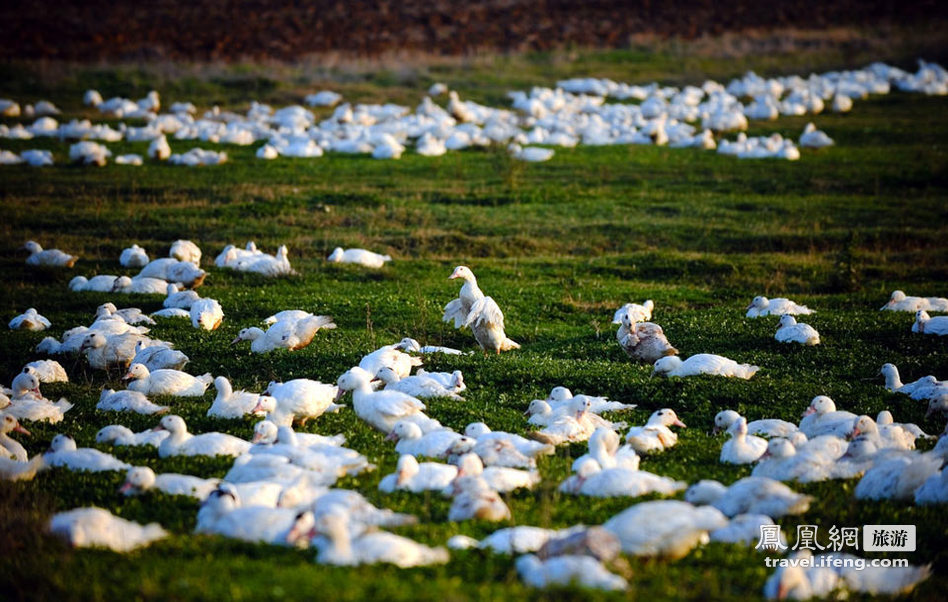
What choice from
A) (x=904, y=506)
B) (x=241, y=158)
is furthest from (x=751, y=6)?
(x=904, y=506)

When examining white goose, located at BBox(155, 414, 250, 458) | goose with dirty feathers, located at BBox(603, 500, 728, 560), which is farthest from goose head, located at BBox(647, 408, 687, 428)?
white goose, located at BBox(155, 414, 250, 458)

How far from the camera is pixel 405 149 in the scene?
34312mm

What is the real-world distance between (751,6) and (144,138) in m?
46.1

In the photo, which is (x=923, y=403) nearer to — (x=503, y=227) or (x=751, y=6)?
(x=503, y=227)

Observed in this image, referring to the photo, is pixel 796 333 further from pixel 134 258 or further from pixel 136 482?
pixel 134 258

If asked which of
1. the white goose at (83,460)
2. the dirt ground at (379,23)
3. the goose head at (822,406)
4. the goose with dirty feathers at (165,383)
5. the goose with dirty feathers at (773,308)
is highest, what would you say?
the dirt ground at (379,23)

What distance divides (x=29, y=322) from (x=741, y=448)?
12280 mm

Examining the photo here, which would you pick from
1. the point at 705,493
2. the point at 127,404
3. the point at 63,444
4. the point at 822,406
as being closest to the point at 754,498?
the point at 705,493

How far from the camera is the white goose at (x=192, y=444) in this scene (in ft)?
31.9

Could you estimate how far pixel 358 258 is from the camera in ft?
68.2

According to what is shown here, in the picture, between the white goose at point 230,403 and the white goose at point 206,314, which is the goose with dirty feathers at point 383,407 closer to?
the white goose at point 230,403

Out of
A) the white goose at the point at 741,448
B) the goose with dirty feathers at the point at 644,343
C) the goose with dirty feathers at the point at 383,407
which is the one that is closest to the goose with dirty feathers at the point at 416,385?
the goose with dirty feathers at the point at 383,407

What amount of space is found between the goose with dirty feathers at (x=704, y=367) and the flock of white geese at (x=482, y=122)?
1862 cm

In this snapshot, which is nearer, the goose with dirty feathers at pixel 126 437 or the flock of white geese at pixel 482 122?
the goose with dirty feathers at pixel 126 437
